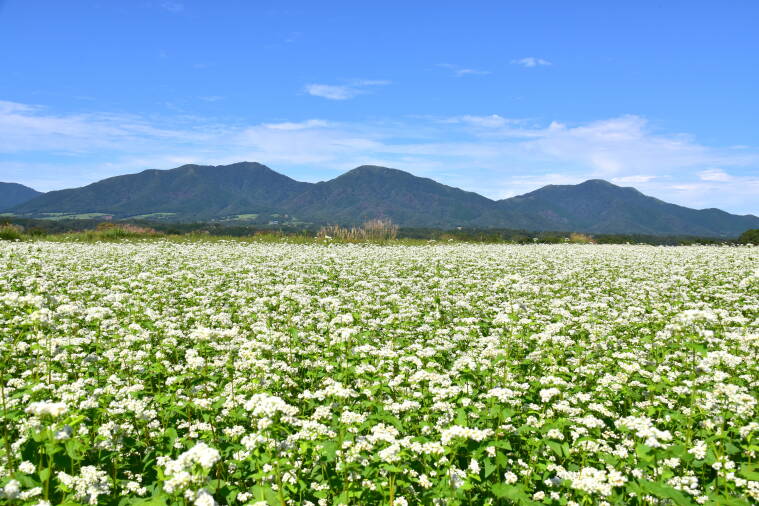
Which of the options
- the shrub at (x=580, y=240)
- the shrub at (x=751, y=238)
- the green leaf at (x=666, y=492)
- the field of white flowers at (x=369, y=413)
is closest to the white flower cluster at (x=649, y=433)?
the field of white flowers at (x=369, y=413)

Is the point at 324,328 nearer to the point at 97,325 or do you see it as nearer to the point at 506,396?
the point at 97,325

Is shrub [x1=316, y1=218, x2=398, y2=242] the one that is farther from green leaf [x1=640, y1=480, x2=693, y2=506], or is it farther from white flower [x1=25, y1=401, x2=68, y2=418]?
green leaf [x1=640, y1=480, x2=693, y2=506]

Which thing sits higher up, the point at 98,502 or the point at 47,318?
the point at 47,318

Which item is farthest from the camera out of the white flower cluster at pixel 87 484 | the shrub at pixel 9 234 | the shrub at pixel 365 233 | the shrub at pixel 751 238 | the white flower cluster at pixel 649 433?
the shrub at pixel 751 238

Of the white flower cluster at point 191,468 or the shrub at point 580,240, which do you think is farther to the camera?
the shrub at point 580,240

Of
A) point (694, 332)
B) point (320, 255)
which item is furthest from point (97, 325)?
point (320, 255)

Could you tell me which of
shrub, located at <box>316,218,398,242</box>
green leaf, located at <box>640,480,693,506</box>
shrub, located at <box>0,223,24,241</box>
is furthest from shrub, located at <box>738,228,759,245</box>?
shrub, located at <box>0,223,24,241</box>

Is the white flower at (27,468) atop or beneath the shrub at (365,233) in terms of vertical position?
beneath

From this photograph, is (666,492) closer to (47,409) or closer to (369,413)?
(369,413)

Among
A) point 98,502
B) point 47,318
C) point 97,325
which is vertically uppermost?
→ point 47,318

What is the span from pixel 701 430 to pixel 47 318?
982 centimetres

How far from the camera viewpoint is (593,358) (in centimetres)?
954

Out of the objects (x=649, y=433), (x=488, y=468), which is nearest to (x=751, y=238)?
(x=649, y=433)

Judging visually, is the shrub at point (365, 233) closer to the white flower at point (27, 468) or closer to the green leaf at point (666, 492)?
the white flower at point (27, 468)
